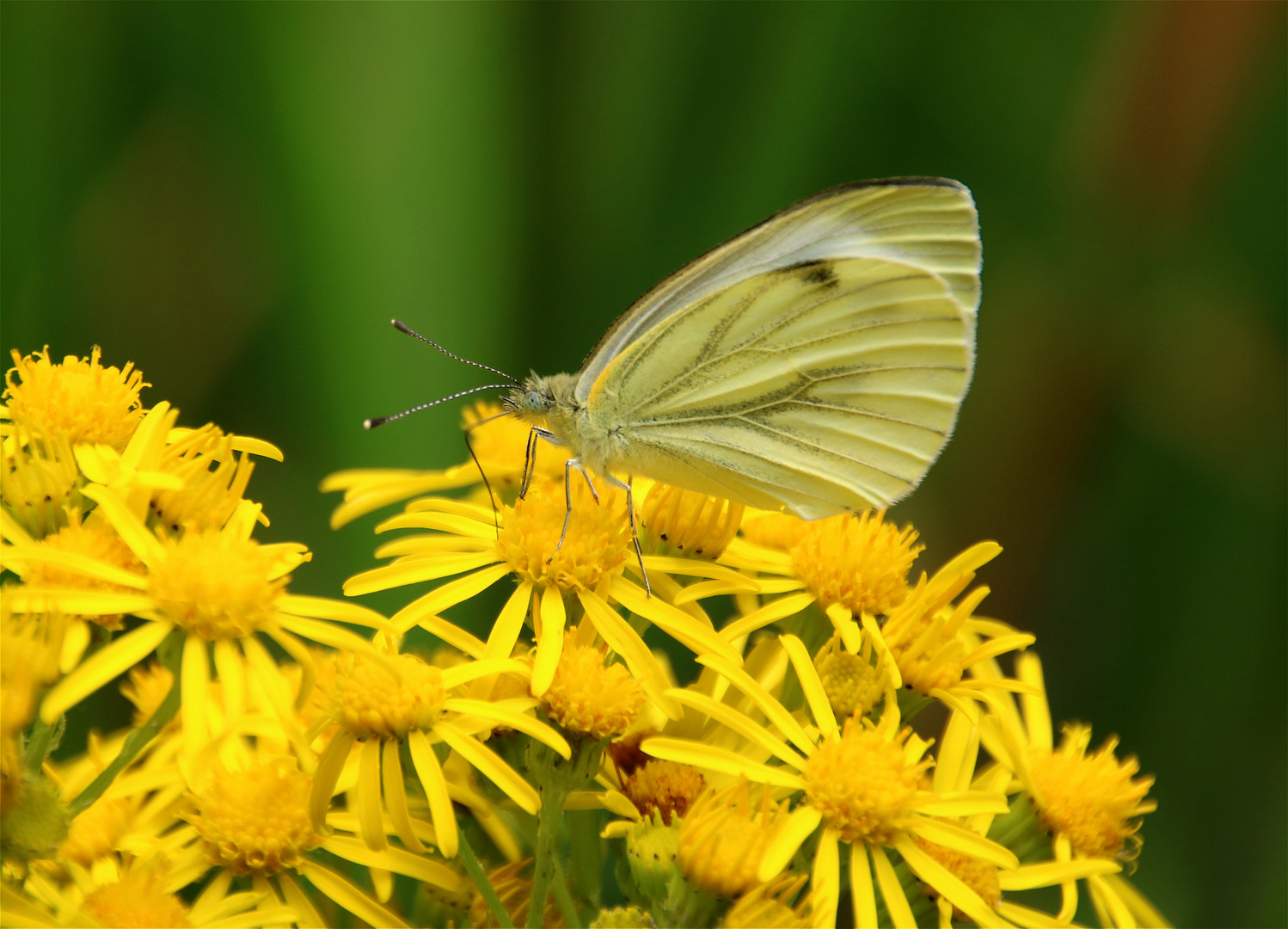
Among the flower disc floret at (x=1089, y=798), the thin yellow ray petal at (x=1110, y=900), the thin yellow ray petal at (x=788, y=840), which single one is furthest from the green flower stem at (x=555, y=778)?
the thin yellow ray petal at (x=1110, y=900)

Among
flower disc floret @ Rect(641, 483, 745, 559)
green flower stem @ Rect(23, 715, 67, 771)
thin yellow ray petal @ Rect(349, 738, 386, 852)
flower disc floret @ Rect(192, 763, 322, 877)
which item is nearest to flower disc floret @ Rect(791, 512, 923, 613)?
flower disc floret @ Rect(641, 483, 745, 559)

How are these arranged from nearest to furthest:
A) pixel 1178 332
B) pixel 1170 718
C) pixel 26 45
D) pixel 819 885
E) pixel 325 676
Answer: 1. pixel 819 885
2. pixel 325 676
3. pixel 26 45
4. pixel 1170 718
5. pixel 1178 332

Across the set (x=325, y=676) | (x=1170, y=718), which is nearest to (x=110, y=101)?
(x=325, y=676)

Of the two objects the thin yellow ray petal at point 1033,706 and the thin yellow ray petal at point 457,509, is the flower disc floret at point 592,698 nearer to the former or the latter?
the thin yellow ray petal at point 457,509

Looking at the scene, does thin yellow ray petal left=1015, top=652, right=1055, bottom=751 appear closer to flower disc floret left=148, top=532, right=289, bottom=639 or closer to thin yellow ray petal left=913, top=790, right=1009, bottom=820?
thin yellow ray petal left=913, top=790, right=1009, bottom=820

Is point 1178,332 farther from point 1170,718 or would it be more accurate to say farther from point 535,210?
point 535,210

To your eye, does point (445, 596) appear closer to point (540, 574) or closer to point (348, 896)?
point (540, 574)
